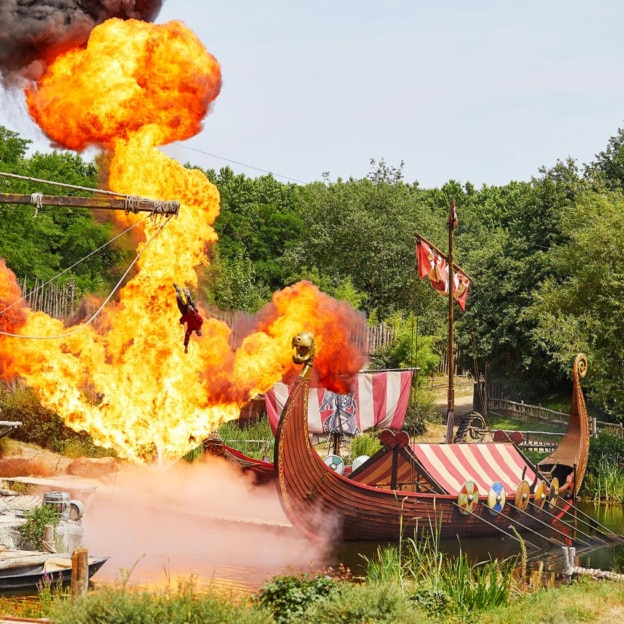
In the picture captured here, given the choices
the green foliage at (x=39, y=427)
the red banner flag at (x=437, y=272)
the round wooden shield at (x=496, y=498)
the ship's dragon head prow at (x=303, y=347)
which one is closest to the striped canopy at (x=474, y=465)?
the round wooden shield at (x=496, y=498)

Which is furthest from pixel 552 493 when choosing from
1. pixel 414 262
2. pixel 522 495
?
pixel 414 262

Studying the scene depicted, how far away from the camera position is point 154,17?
22.9 meters

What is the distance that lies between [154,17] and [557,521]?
16.1 metres

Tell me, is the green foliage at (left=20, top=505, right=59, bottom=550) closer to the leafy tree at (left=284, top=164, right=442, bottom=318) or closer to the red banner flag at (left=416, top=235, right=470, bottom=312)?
the red banner flag at (left=416, top=235, right=470, bottom=312)

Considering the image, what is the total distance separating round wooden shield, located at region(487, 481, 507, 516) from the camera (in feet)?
→ 68.7

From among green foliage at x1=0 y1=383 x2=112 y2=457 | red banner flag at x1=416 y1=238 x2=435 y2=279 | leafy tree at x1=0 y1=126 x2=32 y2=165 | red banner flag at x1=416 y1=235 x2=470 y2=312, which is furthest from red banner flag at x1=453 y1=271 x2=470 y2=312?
leafy tree at x1=0 y1=126 x2=32 y2=165

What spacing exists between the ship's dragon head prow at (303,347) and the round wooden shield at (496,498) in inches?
212

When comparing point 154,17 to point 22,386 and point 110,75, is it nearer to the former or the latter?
point 110,75

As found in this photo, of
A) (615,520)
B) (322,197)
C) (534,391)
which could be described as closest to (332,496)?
(615,520)

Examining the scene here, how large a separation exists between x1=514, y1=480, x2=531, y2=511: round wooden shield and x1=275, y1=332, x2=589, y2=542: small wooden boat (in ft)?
0.10

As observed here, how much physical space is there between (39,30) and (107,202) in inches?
225

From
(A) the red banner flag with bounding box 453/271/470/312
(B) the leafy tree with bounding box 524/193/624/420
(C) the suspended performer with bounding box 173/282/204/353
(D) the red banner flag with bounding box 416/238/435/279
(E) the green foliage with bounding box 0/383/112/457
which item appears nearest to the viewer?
(C) the suspended performer with bounding box 173/282/204/353

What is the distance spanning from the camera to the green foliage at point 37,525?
16391 millimetres

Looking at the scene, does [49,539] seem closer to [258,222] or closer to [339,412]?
[339,412]
